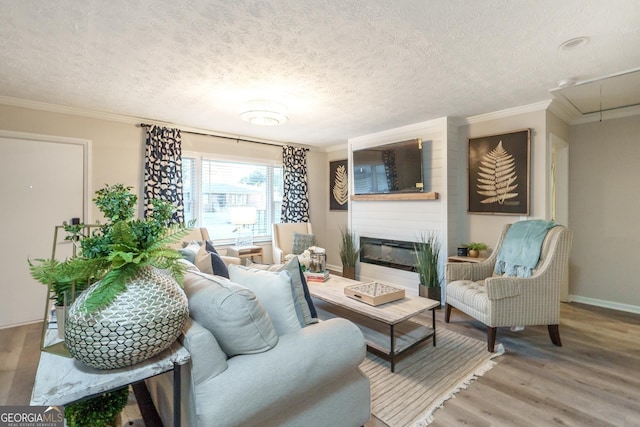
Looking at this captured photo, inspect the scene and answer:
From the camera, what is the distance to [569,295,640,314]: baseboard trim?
138 inches

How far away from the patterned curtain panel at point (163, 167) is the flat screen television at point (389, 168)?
260cm

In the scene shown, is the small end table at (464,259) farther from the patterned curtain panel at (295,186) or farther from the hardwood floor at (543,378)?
the patterned curtain panel at (295,186)

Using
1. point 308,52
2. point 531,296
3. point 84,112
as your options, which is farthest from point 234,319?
point 84,112

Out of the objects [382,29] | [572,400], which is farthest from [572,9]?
[572,400]

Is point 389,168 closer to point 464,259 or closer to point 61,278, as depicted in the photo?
point 464,259

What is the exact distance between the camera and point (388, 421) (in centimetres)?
177

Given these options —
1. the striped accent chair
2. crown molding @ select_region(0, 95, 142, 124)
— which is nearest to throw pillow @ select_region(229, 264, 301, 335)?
the striped accent chair

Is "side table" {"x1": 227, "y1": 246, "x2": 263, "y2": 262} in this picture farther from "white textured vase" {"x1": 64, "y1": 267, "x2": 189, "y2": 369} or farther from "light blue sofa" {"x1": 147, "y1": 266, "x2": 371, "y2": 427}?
"white textured vase" {"x1": 64, "y1": 267, "x2": 189, "y2": 369}

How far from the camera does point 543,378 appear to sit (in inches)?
85.8

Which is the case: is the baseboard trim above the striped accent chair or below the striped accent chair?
below

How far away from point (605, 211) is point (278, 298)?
14.0 ft

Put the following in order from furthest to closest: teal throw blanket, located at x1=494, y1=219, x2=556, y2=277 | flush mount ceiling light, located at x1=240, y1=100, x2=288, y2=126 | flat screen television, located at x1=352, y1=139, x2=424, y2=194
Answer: flat screen television, located at x1=352, y1=139, x2=424, y2=194, flush mount ceiling light, located at x1=240, y1=100, x2=288, y2=126, teal throw blanket, located at x1=494, y1=219, x2=556, y2=277

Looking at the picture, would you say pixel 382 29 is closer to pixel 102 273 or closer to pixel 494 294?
pixel 102 273

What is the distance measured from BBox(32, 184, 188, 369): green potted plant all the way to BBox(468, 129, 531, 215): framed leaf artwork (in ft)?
11.8
